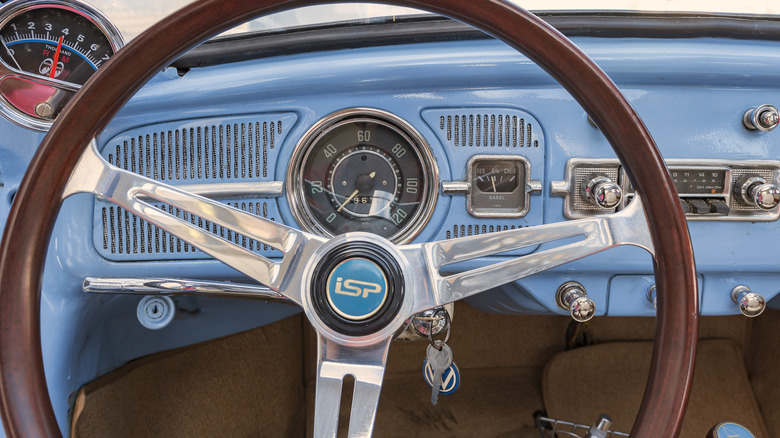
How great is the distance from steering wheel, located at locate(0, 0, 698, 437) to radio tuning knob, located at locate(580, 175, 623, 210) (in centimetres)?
33

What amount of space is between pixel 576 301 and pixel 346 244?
601 millimetres

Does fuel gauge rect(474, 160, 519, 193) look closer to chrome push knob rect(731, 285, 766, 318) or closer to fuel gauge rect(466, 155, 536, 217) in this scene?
fuel gauge rect(466, 155, 536, 217)

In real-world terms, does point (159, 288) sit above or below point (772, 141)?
below

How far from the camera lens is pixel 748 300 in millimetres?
1220

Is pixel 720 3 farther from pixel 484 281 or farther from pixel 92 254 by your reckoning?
pixel 92 254

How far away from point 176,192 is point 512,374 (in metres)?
1.57

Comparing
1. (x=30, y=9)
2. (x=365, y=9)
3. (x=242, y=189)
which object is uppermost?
(x=365, y=9)

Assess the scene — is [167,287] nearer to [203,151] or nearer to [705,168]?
[203,151]

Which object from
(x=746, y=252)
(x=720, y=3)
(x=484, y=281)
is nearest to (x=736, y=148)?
(x=746, y=252)

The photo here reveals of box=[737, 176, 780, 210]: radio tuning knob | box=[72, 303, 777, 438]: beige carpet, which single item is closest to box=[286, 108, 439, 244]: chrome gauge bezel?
box=[737, 176, 780, 210]: radio tuning knob

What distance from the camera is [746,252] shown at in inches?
48.1

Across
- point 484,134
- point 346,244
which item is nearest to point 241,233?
point 346,244

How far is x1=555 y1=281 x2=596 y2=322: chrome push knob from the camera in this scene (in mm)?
1151

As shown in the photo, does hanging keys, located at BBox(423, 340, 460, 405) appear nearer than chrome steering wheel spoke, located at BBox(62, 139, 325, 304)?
No
